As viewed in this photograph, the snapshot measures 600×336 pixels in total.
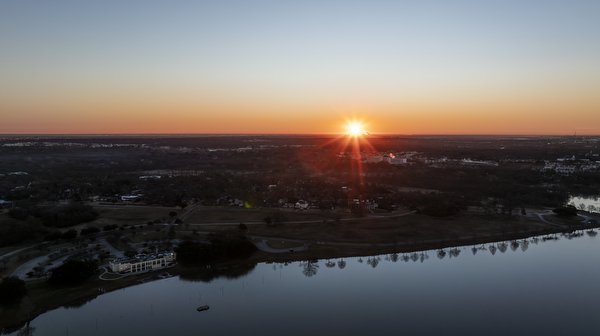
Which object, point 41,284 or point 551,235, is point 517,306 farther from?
point 41,284

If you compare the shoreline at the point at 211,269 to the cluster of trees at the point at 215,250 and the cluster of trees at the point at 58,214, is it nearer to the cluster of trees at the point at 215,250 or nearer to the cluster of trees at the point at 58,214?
the cluster of trees at the point at 215,250

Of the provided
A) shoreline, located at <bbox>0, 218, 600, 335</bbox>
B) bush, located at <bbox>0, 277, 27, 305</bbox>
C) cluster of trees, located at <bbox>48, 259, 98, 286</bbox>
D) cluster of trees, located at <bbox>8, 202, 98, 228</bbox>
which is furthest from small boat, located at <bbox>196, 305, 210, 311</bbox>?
cluster of trees, located at <bbox>8, 202, 98, 228</bbox>

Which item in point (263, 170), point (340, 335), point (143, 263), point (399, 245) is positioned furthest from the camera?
point (263, 170)

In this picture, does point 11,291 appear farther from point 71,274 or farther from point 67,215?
point 67,215

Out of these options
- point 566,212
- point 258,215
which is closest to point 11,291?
point 258,215

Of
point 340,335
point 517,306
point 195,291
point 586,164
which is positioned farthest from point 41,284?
point 586,164
